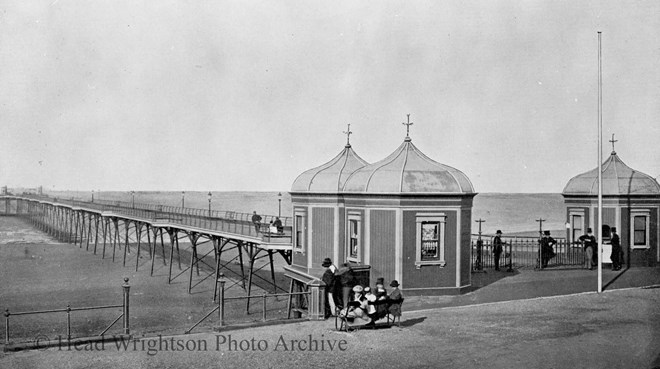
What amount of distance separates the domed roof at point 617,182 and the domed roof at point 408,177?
31.0ft

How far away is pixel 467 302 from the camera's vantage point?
1731 cm

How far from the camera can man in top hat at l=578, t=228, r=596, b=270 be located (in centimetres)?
2379

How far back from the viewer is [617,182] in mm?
25625

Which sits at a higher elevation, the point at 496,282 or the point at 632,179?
the point at 632,179

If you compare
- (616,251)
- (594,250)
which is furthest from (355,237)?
(616,251)

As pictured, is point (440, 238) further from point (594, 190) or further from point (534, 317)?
point (594, 190)

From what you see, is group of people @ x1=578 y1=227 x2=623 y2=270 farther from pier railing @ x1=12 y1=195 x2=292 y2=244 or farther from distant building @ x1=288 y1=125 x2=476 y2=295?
pier railing @ x1=12 y1=195 x2=292 y2=244

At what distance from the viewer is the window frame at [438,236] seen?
18891 millimetres

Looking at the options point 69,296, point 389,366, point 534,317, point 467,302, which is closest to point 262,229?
point 69,296

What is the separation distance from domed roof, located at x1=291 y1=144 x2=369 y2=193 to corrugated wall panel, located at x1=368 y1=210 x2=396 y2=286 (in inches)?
138

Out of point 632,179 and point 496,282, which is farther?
point 632,179

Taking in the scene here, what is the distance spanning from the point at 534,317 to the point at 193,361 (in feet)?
27.8

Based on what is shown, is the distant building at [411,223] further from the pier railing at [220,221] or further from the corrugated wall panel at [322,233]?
the pier railing at [220,221]

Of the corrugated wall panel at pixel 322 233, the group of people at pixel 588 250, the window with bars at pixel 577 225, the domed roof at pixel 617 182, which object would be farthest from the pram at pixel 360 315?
the window with bars at pixel 577 225
